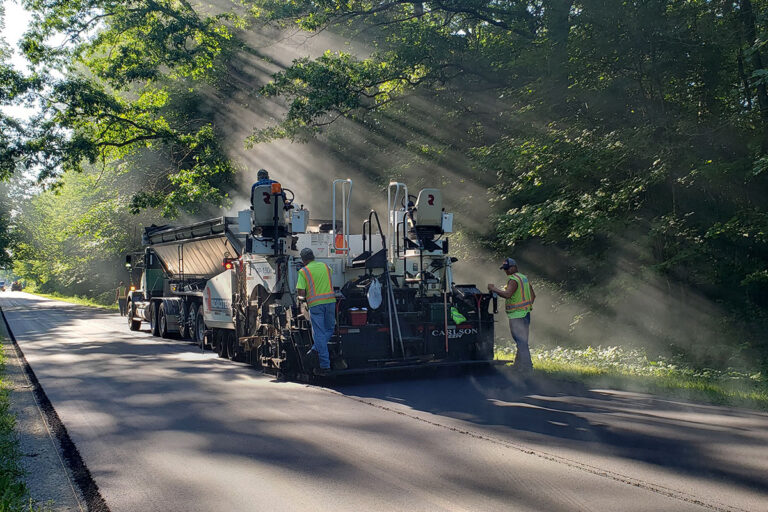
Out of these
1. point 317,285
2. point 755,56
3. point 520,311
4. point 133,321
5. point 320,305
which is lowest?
point 133,321

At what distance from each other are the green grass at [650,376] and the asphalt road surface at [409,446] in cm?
72

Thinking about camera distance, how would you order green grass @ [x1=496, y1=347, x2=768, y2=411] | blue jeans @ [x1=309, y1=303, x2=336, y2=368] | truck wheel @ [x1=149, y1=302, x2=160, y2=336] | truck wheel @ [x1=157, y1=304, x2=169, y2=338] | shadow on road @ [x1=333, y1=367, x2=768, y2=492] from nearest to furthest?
1. shadow on road @ [x1=333, y1=367, x2=768, y2=492]
2. green grass @ [x1=496, y1=347, x2=768, y2=411]
3. blue jeans @ [x1=309, y1=303, x2=336, y2=368]
4. truck wheel @ [x1=157, y1=304, x2=169, y2=338]
5. truck wheel @ [x1=149, y1=302, x2=160, y2=336]

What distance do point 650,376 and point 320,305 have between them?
17.6 ft

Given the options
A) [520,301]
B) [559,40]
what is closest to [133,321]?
[520,301]

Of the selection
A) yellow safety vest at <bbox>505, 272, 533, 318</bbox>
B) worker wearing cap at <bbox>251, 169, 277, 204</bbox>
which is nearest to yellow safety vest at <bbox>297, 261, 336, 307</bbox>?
worker wearing cap at <bbox>251, 169, 277, 204</bbox>

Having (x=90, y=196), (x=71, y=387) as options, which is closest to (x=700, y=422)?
(x=71, y=387)

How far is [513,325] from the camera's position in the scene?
10.7 meters

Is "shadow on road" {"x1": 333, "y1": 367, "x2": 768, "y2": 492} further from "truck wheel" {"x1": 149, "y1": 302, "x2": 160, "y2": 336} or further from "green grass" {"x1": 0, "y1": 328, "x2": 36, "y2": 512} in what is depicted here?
"truck wheel" {"x1": 149, "y1": 302, "x2": 160, "y2": 336}

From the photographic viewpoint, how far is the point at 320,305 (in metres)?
9.77

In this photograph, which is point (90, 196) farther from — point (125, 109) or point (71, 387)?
point (71, 387)

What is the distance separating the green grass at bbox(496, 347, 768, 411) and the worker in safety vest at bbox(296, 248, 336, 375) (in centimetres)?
372

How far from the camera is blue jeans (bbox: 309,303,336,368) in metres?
9.69

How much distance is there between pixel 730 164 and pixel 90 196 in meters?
42.6

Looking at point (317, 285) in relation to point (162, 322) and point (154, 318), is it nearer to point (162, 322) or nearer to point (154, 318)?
point (162, 322)
